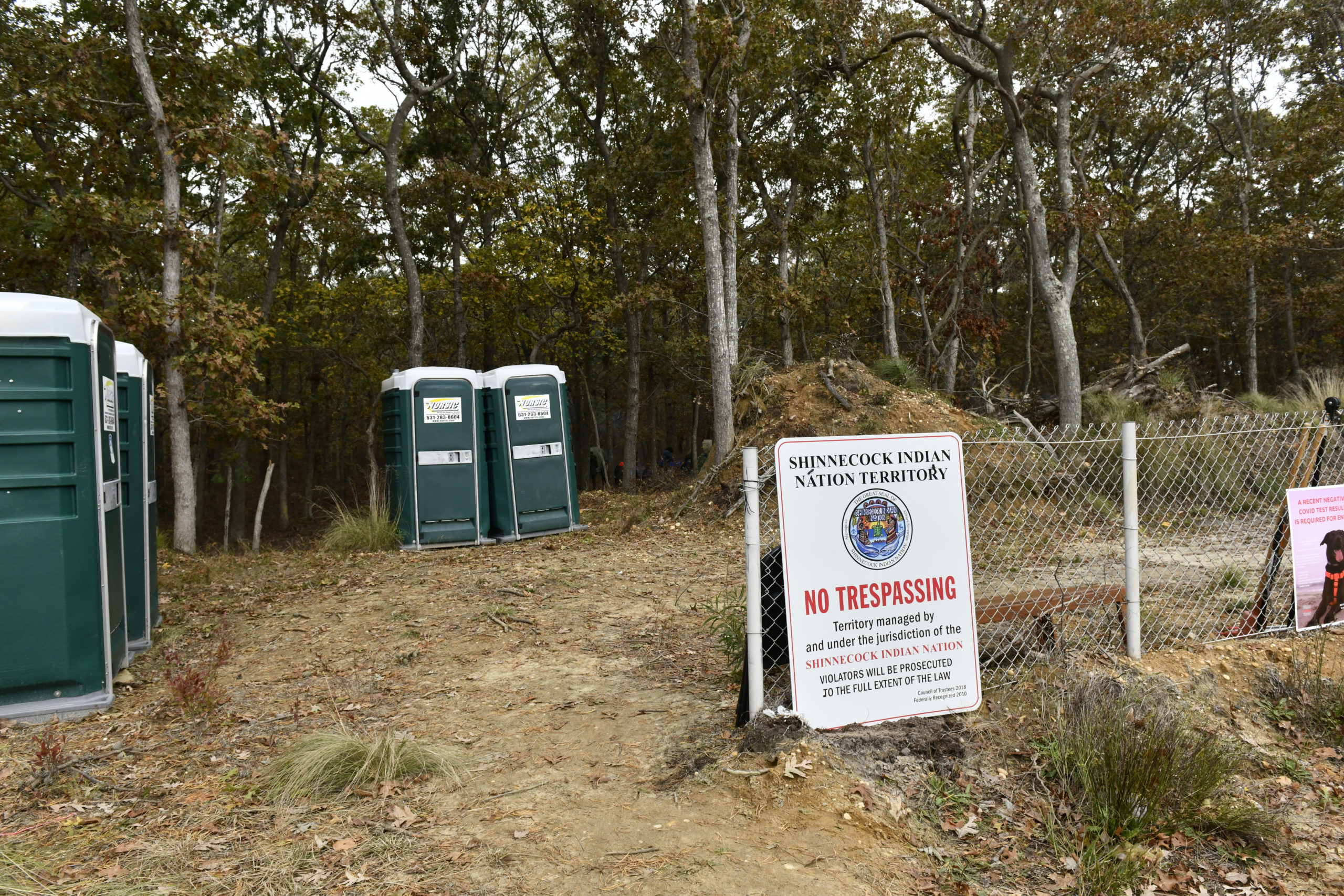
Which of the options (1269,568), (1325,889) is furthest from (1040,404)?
(1325,889)

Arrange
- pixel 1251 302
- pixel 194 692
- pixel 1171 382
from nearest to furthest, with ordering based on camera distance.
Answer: pixel 194 692
pixel 1171 382
pixel 1251 302

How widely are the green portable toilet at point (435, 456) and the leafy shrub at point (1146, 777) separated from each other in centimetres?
769

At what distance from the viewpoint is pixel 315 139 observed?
2066 centimetres

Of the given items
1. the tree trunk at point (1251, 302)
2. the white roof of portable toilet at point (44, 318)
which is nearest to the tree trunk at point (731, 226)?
the white roof of portable toilet at point (44, 318)

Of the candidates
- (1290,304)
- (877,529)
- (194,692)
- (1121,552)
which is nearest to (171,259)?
(194,692)

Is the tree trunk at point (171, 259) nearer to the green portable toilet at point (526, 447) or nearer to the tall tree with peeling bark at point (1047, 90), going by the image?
the green portable toilet at point (526, 447)

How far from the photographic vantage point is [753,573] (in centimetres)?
355

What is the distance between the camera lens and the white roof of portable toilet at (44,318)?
4.14 metres

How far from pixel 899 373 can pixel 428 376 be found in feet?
25.4

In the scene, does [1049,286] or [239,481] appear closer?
[1049,286]

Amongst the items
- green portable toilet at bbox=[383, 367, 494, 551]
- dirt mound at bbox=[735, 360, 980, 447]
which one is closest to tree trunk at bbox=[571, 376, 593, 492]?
dirt mound at bbox=[735, 360, 980, 447]

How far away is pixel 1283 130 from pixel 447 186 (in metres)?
20.3

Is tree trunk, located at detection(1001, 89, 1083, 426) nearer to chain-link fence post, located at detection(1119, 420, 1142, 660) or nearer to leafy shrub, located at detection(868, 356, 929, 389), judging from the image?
leafy shrub, located at detection(868, 356, 929, 389)

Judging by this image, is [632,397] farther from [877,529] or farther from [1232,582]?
[877,529]
